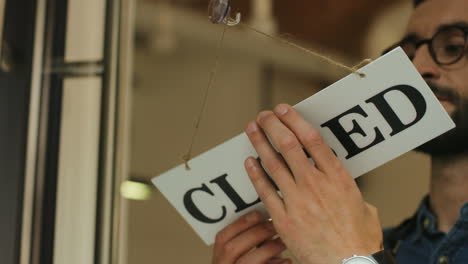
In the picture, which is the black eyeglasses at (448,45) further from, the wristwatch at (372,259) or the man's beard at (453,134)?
the wristwatch at (372,259)

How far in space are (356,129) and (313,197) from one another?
0.09 m

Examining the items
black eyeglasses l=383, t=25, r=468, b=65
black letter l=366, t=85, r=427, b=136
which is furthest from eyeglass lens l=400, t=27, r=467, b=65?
black letter l=366, t=85, r=427, b=136

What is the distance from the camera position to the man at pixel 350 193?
2.11ft

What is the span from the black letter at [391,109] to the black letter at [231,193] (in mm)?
203

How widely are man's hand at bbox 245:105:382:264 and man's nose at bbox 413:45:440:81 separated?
374 mm

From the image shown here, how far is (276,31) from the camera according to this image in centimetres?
198

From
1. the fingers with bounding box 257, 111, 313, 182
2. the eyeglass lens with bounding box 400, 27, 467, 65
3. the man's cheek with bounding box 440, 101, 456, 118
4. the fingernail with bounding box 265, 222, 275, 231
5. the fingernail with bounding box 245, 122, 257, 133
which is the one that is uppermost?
the eyeglass lens with bounding box 400, 27, 467, 65

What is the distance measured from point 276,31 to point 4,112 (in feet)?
4.55

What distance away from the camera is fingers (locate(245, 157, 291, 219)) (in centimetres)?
67

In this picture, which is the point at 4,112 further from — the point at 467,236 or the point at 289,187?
the point at 467,236

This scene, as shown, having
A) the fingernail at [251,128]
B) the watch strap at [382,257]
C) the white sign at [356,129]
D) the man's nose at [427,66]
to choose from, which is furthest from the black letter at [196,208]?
the man's nose at [427,66]

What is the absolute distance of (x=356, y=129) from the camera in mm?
661

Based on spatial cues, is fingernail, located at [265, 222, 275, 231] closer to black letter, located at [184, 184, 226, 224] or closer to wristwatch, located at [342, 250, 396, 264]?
black letter, located at [184, 184, 226, 224]

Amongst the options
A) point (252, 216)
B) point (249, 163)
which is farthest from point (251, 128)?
point (252, 216)
